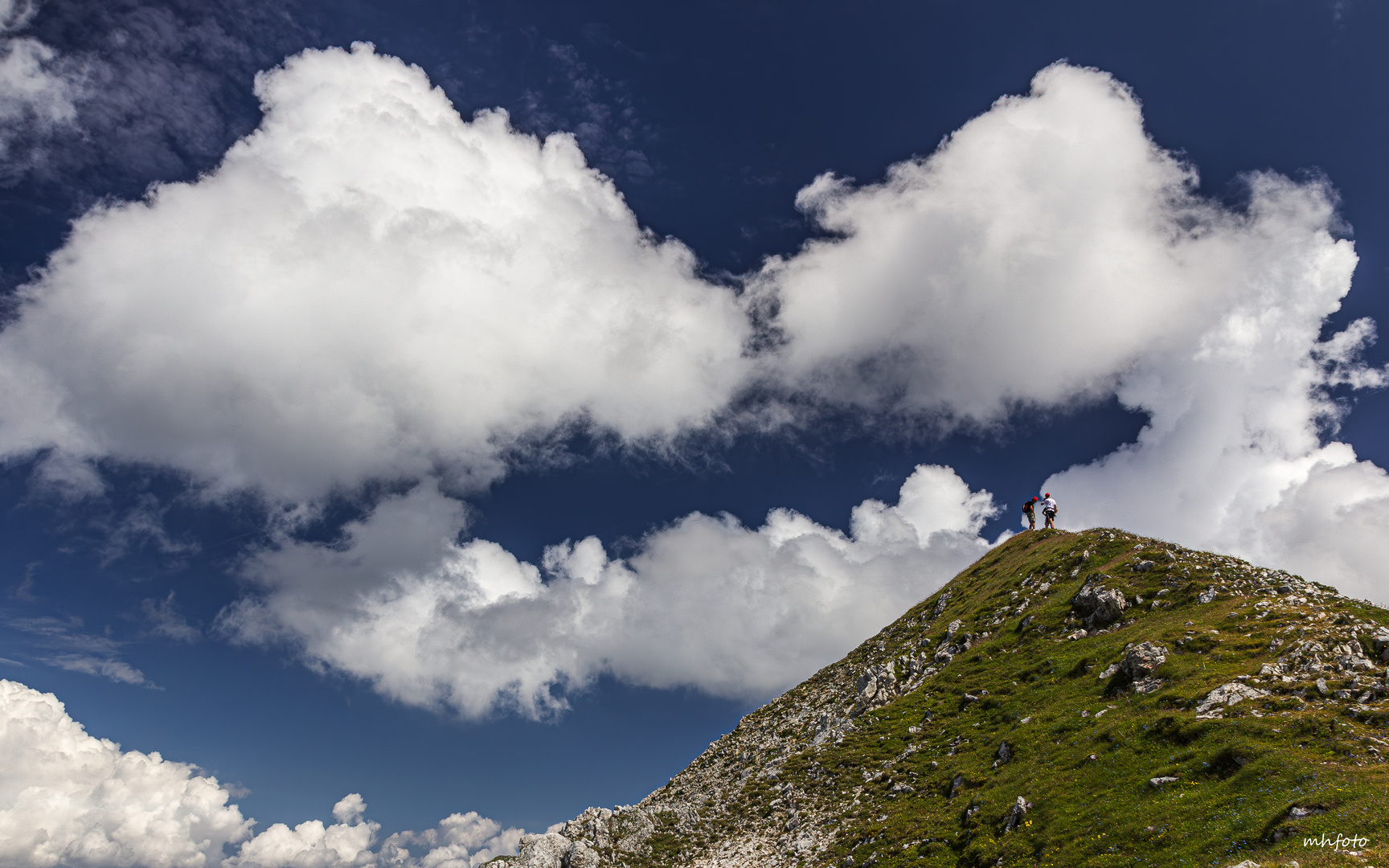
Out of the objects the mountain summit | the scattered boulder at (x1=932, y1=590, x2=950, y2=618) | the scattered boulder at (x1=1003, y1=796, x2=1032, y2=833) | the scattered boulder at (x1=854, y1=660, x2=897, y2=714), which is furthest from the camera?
the scattered boulder at (x1=932, y1=590, x2=950, y2=618)

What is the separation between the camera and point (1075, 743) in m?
46.8

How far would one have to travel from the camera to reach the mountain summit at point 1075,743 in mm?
32906

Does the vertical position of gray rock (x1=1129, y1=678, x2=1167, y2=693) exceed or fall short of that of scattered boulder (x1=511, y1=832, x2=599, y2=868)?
it exceeds it

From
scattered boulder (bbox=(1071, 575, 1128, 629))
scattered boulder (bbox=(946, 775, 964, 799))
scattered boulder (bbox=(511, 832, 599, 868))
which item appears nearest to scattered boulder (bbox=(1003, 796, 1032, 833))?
scattered boulder (bbox=(946, 775, 964, 799))

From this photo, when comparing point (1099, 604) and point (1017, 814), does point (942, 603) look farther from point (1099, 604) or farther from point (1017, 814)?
point (1017, 814)

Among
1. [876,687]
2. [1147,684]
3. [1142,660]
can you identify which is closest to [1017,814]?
[1147,684]

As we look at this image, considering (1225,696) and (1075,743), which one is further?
(1075,743)

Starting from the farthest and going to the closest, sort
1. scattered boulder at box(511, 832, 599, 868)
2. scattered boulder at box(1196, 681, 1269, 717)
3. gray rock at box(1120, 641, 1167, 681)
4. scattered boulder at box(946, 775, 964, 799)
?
1. scattered boulder at box(511, 832, 599, 868)
2. scattered boulder at box(946, 775, 964, 799)
3. gray rock at box(1120, 641, 1167, 681)
4. scattered boulder at box(1196, 681, 1269, 717)

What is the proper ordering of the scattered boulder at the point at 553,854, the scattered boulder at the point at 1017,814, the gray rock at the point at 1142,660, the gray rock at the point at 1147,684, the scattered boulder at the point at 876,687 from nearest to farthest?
the scattered boulder at the point at 1017,814, the gray rock at the point at 1147,684, the gray rock at the point at 1142,660, the scattered boulder at the point at 553,854, the scattered boulder at the point at 876,687

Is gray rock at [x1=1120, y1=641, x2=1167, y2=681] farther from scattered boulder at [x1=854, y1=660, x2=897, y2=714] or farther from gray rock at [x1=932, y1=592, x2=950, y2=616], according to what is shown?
gray rock at [x1=932, y1=592, x2=950, y2=616]

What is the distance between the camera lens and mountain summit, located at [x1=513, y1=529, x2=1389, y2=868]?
3291cm

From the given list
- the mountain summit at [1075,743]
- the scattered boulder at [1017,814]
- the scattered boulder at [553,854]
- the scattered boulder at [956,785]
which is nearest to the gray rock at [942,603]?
the mountain summit at [1075,743]

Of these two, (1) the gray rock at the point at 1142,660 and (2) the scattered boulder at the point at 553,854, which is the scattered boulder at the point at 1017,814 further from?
(2) the scattered boulder at the point at 553,854

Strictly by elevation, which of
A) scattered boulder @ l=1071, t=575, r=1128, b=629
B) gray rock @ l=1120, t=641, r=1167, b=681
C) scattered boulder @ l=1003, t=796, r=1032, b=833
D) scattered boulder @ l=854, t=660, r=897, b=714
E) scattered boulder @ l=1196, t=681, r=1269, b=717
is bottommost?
scattered boulder @ l=1003, t=796, r=1032, b=833
